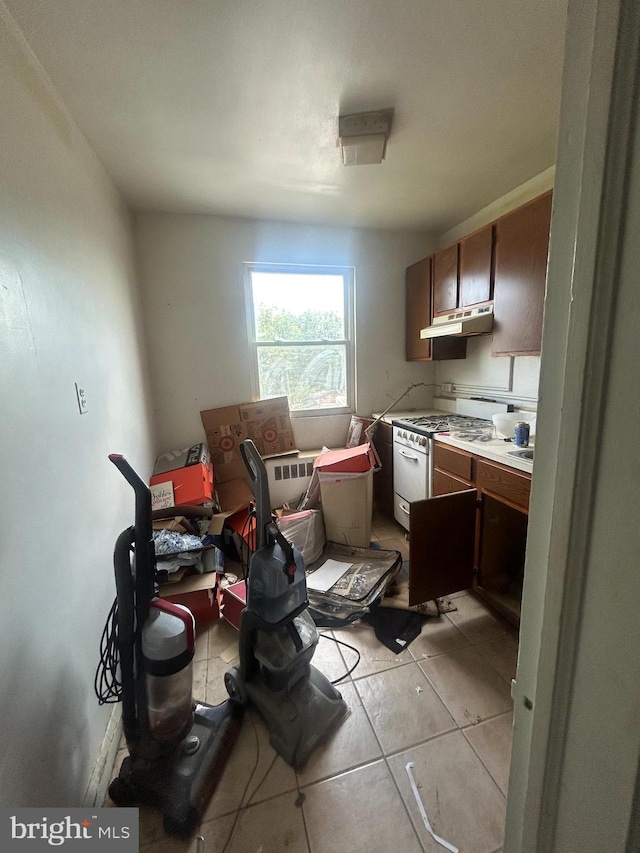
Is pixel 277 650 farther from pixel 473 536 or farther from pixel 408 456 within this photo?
pixel 408 456

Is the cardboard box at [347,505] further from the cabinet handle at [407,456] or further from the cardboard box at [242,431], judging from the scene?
the cardboard box at [242,431]

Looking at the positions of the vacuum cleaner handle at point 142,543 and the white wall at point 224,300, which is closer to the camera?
the vacuum cleaner handle at point 142,543

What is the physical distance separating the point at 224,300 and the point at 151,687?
8.38ft

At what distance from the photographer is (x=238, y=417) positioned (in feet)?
9.40

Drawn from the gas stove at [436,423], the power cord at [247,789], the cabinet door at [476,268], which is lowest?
the power cord at [247,789]

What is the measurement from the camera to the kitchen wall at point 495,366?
2213mm

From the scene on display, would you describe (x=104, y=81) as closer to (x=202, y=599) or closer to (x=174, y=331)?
(x=174, y=331)

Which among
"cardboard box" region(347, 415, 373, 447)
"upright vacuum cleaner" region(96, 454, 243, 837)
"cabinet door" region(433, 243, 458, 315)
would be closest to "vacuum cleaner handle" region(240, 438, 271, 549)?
"upright vacuum cleaner" region(96, 454, 243, 837)

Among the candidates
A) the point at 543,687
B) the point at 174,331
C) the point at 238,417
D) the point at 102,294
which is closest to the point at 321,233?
the point at 174,331

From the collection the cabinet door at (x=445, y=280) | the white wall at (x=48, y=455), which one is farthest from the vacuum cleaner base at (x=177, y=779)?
the cabinet door at (x=445, y=280)

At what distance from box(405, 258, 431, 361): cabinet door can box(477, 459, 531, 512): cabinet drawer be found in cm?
135

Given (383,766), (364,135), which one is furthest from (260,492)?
(364,135)

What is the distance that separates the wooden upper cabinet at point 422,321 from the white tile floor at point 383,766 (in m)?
2.05

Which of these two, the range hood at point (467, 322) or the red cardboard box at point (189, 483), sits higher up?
the range hood at point (467, 322)
